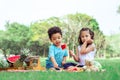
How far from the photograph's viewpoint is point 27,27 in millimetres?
6422

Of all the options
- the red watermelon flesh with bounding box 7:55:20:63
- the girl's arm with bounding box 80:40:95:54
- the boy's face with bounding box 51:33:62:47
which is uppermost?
the boy's face with bounding box 51:33:62:47

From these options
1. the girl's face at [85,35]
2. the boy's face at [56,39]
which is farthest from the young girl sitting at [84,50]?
the boy's face at [56,39]

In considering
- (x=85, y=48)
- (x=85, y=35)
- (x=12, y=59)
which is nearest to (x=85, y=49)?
(x=85, y=48)

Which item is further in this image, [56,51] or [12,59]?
[12,59]

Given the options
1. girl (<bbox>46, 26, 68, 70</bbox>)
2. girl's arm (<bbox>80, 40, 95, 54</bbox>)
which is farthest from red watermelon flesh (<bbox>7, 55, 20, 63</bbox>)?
girl's arm (<bbox>80, 40, 95, 54</bbox>)

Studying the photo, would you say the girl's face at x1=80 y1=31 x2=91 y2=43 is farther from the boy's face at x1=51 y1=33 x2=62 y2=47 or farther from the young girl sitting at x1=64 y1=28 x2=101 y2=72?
the boy's face at x1=51 y1=33 x2=62 y2=47

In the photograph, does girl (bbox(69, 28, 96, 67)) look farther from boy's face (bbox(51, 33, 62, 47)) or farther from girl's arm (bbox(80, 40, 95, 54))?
boy's face (bbox(51, 33, 62, 47))

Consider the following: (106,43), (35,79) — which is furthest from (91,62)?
(106,43)

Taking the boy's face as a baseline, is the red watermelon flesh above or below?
below

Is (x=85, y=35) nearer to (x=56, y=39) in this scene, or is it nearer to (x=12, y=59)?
(x=56, y=39)

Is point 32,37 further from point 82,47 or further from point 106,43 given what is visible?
point 82,47

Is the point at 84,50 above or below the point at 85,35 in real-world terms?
below

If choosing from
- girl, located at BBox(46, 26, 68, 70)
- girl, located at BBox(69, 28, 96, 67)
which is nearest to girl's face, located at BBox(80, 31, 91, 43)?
girl, located at BBox(69, 28, 96, 67)

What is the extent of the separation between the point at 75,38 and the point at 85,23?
0.28m
